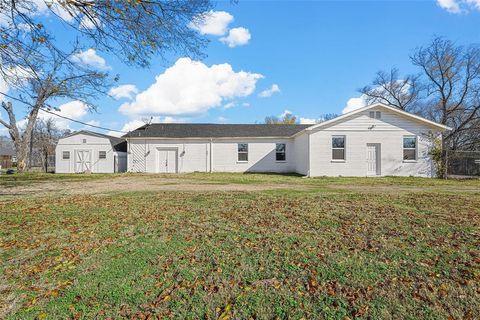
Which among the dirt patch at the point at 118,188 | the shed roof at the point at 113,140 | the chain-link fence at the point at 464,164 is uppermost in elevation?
the shed roof at the point at 113,140

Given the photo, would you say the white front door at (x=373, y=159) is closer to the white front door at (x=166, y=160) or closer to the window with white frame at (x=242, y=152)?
the window with white frame at (x=242, y=152)

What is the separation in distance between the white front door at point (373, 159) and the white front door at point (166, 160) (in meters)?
13.9

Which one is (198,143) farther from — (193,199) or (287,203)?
(287,203)

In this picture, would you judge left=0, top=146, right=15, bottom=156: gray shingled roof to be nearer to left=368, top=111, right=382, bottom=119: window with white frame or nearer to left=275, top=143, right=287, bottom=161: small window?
left=275, top=143, right=287, bottom=161: small window

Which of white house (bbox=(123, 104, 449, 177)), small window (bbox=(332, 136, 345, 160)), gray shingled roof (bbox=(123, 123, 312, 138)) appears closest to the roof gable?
white house (bbox=(123, 104, 449, 177))

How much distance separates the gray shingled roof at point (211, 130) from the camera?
68.3ft

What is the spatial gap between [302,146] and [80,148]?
18665 mm

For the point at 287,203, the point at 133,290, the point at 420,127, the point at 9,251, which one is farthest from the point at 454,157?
the point at 9,251

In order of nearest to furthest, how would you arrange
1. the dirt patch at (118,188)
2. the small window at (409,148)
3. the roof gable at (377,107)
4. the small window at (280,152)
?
the dirt patch at (118,188)
the roof gable at (377,107)
the small window at (409,148)
the small window at (280,152)

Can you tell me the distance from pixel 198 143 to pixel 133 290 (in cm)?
1805

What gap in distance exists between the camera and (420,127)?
51.8ft

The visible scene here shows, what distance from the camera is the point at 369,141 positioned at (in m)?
15.8

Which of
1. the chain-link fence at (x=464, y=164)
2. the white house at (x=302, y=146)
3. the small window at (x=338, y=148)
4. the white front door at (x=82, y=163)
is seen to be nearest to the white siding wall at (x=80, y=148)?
the white front door at (x=82, y=163)

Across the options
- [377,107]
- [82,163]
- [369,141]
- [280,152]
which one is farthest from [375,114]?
[82,163]
